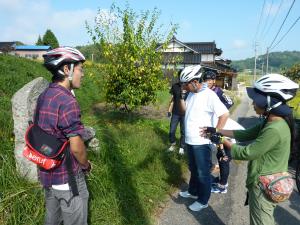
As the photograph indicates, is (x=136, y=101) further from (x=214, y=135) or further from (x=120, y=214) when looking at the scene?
(x=214, y=135)

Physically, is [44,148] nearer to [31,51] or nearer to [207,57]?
[207,57]

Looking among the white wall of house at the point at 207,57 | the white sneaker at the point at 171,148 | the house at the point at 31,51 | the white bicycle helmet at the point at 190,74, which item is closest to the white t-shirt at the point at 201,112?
the white bicycle helmet at the point at 190,74

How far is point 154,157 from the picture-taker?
5637 mm

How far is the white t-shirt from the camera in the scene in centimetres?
393

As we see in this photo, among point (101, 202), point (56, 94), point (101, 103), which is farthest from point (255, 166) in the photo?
point (101, 103)

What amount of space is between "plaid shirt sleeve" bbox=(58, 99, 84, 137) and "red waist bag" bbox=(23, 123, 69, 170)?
4.4 inches

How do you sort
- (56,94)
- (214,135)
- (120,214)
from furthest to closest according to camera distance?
1. (120,214)
2. (214,135)
3. (56,94)

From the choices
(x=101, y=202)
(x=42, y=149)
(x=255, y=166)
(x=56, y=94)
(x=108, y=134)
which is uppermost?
(x=56, y=94)

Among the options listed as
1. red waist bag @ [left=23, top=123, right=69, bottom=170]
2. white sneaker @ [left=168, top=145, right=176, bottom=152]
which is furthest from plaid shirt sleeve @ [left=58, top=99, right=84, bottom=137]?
white sneaker @ [left=168, top=145, right=176, bottom=152]

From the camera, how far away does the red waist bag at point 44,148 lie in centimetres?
221

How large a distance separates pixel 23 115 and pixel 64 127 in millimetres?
1690

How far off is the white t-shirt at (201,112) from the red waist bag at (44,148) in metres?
2.10

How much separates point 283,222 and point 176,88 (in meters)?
4.00

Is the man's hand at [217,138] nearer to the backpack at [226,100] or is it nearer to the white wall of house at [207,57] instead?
the backpack at [226,100]
